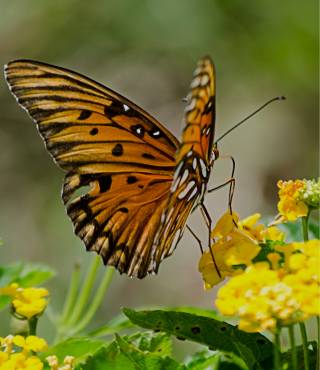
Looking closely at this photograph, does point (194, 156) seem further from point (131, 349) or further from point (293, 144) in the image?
point (293, 144)

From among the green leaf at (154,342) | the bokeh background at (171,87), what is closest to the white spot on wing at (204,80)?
the green leaf at (154,342)

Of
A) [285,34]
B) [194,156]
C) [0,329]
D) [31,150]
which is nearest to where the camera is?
[194,156]

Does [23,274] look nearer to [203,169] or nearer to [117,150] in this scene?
[117,150]

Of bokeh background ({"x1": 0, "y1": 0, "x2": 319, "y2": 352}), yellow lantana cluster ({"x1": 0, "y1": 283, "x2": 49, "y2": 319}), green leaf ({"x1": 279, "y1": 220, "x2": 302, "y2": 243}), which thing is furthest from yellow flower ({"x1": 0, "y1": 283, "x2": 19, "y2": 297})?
bokeh background ({"x1": 0, "y1": 0, "x2": 319, "y2": 352})

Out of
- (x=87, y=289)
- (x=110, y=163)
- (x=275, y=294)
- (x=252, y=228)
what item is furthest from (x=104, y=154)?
(x=275, y=294)

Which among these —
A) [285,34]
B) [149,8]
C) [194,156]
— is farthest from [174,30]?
[194,156]

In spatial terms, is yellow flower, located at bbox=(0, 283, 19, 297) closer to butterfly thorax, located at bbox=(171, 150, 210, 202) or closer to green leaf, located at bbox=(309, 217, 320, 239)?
butterfly thorax, located at bbox=(171, 150, 210, 202)
